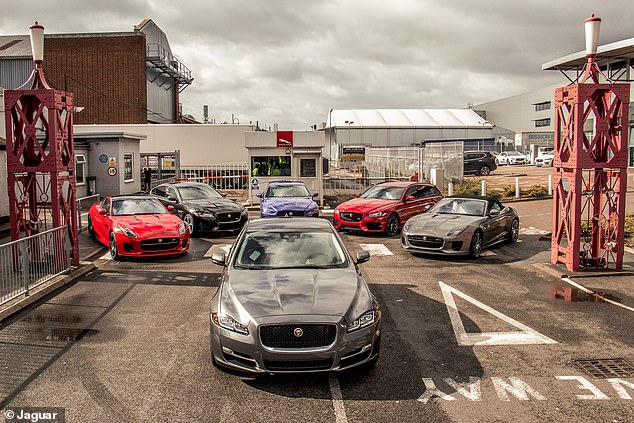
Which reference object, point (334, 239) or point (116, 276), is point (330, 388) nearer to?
point (334, 239)

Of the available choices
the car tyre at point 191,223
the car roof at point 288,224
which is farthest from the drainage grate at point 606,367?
the car tyre at point 191,223

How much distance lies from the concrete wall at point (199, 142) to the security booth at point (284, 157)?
49.8ft

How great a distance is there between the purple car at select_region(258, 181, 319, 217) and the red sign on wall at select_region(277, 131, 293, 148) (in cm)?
599

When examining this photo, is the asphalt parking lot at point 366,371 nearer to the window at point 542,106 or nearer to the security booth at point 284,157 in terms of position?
the security booth at point 284,157

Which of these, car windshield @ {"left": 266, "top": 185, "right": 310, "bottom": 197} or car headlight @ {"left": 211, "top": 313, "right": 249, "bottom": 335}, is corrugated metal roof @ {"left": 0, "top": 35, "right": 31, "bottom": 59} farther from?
car headlight @ {"left": 211, "top": 313, "right": 249, "bottom": 335}

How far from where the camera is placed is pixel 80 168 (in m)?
29.1

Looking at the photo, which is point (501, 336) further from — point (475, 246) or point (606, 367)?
point (475, 246)

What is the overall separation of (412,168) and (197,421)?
30.4m

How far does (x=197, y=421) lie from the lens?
5.31 m

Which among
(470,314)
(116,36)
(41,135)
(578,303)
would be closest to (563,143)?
(578,303)

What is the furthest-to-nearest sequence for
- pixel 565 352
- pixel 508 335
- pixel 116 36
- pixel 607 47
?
pixel 116 36
pixel 607 47
pixel 508 335
pixel 565 352

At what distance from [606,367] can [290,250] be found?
13.0ft

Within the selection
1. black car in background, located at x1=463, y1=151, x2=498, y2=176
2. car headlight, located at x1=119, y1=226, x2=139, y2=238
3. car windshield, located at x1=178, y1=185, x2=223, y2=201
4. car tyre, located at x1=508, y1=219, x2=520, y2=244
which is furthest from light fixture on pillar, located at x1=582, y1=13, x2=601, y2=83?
black car in background, located at x1=463, y1=151, x2=498, y2=176

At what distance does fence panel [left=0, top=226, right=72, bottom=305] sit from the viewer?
923 cm
